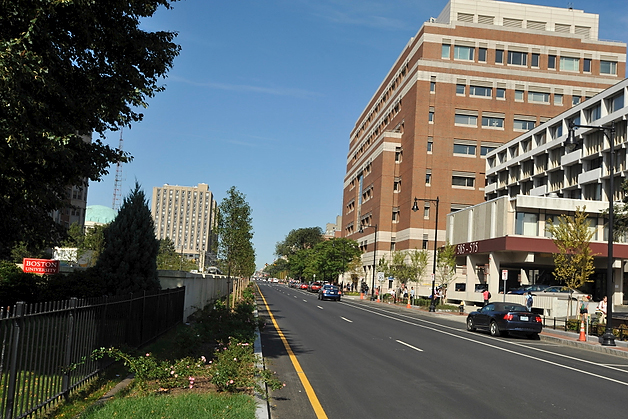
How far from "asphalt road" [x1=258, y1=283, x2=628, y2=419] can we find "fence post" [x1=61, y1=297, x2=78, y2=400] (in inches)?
118

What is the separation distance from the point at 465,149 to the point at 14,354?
79.2 meters

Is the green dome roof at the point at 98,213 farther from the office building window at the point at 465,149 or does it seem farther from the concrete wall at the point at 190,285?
the concrete wall at the point at 190,285

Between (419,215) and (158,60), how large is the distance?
70959 mm

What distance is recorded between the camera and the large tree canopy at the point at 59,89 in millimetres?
7859

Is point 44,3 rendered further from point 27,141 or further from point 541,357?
point 541,357

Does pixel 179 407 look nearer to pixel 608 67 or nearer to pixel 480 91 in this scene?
pixel 480 91

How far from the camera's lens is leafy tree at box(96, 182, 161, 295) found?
16.2 metres

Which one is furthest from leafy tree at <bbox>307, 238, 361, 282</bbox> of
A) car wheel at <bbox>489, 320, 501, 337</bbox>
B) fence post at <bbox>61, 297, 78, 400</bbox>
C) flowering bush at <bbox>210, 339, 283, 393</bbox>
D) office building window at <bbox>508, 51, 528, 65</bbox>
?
fence post at <bbox>61, 297, 78, 400</bbox>

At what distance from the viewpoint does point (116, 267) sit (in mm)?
16438

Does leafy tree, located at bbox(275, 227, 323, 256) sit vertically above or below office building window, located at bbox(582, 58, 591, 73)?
below

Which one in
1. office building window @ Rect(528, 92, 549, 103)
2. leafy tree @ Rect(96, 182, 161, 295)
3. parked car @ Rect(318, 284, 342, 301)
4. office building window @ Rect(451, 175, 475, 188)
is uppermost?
office building window @ Rect(528, 92, 549, 103)

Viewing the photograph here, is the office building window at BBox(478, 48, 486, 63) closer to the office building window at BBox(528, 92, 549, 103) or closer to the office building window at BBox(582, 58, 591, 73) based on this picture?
the office building window at BBox(528, 92, 549, 103)

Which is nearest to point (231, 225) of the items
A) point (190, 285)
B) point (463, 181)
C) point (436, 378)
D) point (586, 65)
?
point (190, 285)

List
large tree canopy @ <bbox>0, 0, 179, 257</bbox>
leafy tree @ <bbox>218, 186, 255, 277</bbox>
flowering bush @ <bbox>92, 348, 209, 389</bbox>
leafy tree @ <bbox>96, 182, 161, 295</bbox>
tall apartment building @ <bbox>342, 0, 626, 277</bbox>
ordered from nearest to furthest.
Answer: large tree canopy @ <bbox>0, 0, 179, 257</bbox>
flowering bush @ <bbox>92, 348, 209, 389</bbox>
leafy tree @ <bbox>96, 182, 161, 295</bbox>
leafy tree @ <bbox>218, 186, 255, 277</bbox>
tall apartment building @ <bbox>342, 0, 626, 277</bbox>
